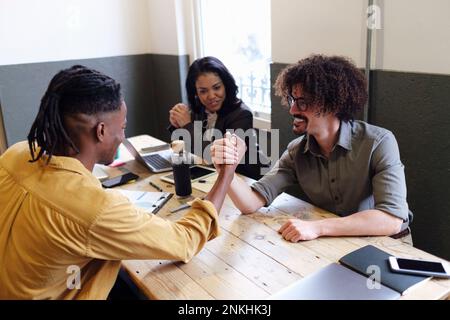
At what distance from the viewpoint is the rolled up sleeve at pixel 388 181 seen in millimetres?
1316

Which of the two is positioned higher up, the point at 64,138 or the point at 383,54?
the point at 383,54

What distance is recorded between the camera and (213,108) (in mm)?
2314

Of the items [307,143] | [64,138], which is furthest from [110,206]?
[307,143]

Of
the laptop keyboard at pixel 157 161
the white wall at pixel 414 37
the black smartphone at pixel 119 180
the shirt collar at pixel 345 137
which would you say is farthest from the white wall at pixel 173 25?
the shirt collar at pixel 345 137

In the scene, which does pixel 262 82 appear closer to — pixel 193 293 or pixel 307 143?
pixel 307 143

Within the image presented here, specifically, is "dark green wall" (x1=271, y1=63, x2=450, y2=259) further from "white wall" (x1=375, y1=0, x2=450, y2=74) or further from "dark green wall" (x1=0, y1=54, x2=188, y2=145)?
"dark green wall" (x1=0, y1=54, x2=188, y2=145)

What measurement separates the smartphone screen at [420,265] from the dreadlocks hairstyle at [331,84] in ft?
2.09

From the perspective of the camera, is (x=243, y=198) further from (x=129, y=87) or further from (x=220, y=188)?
(x=129, y=87)

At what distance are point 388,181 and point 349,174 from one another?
0.54 ft


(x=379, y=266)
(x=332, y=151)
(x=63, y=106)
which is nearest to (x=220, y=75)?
(x=332, y=151)

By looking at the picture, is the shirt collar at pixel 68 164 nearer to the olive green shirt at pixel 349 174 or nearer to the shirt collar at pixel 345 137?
the olive green shirt at pixel 349 174

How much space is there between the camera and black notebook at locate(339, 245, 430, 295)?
0.99 m

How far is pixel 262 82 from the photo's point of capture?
2840mm
